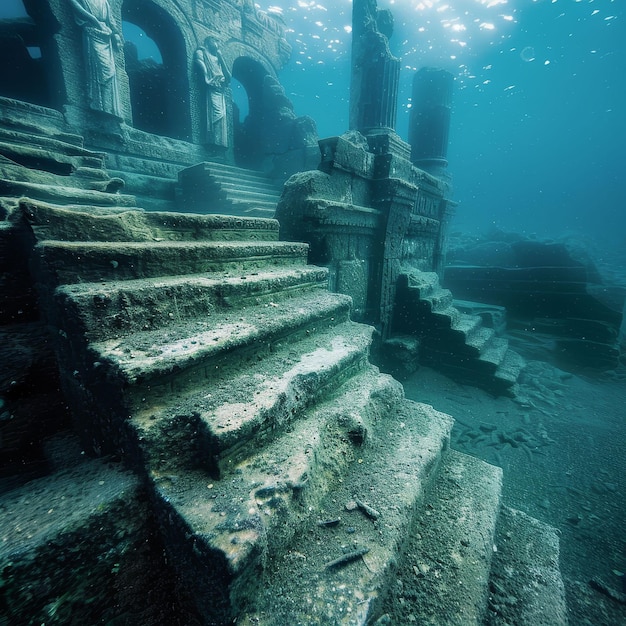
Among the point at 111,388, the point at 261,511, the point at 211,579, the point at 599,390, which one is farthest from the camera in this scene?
the point at 599,390

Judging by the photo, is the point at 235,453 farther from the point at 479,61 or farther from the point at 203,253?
the point at 479,61

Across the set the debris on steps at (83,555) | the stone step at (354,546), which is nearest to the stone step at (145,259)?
the debris on steps at (83,555)

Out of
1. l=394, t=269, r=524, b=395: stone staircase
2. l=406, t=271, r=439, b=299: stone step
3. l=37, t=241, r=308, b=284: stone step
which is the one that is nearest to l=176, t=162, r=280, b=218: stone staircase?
l=406, t=271, r=439, b=299: stone step

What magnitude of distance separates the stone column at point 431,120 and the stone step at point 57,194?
6.75m

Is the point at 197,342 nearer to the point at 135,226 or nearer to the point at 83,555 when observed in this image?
the point at 83,555

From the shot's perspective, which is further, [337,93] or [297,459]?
[337,93]

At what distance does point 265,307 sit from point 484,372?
3665 millimetres

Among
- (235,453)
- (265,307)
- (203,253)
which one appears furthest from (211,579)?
(203,253)

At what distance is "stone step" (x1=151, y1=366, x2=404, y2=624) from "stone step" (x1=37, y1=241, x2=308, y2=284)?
980 mm

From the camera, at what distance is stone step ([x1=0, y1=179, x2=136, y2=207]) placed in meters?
2.85

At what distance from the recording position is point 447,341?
171 inches

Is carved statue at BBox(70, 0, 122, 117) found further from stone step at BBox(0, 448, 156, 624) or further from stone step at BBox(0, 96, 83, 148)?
stone step at BBox(0, 448, 156, 624)

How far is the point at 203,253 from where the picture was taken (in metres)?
1.90

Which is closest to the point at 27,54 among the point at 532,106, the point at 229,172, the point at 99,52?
the point at 99,52
